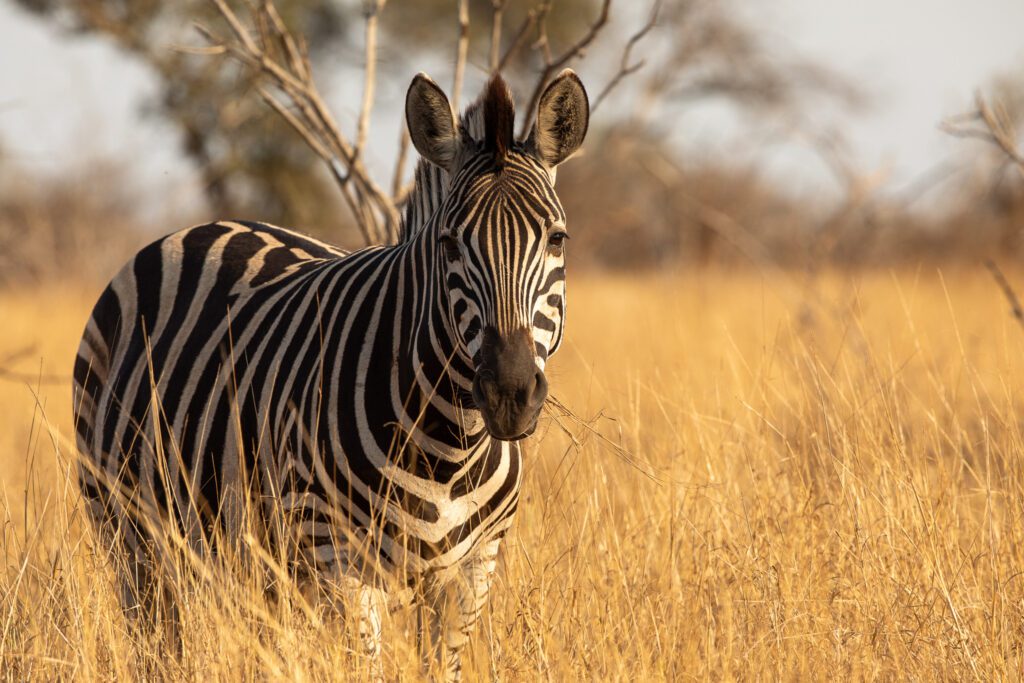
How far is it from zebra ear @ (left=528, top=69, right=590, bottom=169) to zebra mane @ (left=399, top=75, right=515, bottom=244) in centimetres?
9

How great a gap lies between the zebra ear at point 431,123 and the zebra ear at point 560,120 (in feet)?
0.63

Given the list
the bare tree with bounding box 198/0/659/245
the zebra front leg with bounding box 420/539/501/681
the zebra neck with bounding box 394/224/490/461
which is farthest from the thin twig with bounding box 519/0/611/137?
the zebra front leg with bounding box 420/539/501/681

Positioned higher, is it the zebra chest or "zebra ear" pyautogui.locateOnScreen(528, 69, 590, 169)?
"zebra ear" pyautogui.locateOnScreen(528, 69, 590, 169)

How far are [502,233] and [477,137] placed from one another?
35cm

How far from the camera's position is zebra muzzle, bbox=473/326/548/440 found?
2.09m

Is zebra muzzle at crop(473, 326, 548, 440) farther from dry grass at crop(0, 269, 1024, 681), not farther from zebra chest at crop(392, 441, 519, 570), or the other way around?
dry grass at crop(0, 269, 1024, 681)

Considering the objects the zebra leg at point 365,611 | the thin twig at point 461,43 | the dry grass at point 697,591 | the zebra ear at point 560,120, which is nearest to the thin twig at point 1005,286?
the dry grass at point 697,591

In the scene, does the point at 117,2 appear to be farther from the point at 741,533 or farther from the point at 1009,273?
the point at 741,533

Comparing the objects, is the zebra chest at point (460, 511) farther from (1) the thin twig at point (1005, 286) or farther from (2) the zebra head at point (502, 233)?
(1) the thin twig at point (1005, 286)

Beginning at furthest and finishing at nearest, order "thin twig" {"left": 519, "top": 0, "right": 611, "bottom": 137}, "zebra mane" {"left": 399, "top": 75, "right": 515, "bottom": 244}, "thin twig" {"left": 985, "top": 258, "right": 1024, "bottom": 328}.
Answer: "thin twig" {"left": 519, "top": 0, "right": 611, "bottom": 137} → "thin twig" {"left": 985, "top": 258, "right": 1024, "bottom": 328} → "zebra mane" {"left": 399, "top": 75, "right": 515, "bottom": 244}

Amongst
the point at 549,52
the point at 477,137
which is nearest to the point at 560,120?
the point at 477,137

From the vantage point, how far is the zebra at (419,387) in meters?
2.26

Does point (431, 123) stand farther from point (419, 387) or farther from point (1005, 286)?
point (1005, 286)

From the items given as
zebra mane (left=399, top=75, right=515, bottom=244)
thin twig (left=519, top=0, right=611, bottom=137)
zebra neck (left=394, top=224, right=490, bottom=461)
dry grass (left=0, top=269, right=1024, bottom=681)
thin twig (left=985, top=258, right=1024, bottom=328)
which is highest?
thin twig (left=519, top=0, right=611, bottom=137)
